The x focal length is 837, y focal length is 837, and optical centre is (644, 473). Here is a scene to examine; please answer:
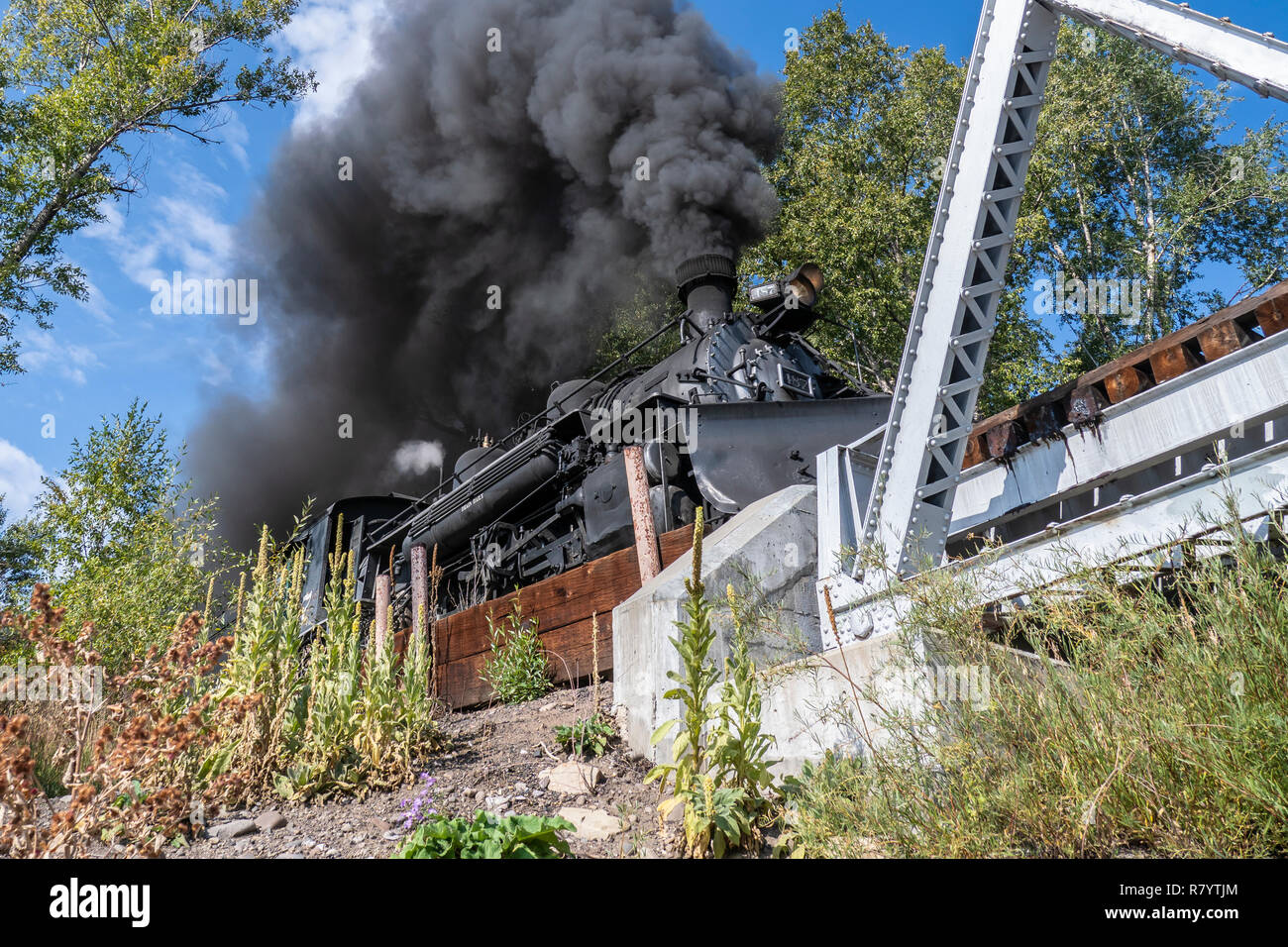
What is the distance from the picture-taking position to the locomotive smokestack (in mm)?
9336

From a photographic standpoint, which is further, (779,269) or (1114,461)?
(779,269)

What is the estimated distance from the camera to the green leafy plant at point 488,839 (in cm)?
222

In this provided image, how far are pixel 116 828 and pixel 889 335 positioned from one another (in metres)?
16.4

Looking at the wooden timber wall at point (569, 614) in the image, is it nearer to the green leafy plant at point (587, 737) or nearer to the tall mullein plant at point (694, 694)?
the green leafy plant at point (587, 737)

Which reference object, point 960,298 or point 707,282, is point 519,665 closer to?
point 960,298

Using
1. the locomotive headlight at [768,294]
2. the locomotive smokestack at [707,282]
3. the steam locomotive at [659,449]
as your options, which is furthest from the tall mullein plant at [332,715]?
the locomotive smokestack at [707,282]

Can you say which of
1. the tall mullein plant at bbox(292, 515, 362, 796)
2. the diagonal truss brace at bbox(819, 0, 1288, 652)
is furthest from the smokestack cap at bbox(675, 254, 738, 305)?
the tall mullein plant at bbox(292, 515, 362, 796)

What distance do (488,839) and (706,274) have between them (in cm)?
796

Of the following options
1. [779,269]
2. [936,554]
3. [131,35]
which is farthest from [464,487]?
[779,269]

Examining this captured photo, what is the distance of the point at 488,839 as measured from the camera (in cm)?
227

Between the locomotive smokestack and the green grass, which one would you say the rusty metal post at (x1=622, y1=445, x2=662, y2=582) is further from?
the locomotive smokestack

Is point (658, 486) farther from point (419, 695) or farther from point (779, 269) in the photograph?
point (779, 269)

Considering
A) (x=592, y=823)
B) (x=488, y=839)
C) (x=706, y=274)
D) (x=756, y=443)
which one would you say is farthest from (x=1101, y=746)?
(x=706, y=274)

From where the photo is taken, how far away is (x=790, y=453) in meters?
6.27
